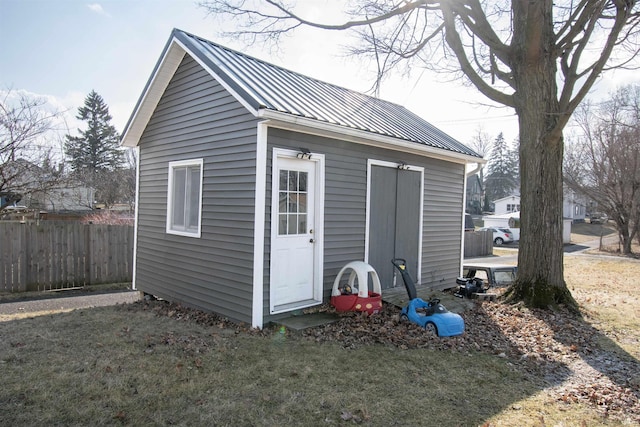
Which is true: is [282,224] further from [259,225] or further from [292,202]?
[259,225]

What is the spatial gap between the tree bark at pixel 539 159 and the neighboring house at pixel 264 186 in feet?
5.82

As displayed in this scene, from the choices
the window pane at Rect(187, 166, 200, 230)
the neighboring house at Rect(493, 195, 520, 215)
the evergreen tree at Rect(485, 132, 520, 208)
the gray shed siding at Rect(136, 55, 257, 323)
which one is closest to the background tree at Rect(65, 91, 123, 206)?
the gray shed siding at Rect(136, 55, 257, 323)

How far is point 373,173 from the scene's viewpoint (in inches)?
298

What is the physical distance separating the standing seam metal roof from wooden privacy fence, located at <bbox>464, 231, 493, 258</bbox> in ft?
38.3

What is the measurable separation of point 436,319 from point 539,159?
3851 millimetres

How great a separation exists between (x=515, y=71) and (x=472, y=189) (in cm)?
6146

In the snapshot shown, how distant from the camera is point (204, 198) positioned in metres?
6.88

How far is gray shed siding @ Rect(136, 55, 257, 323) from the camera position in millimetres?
6141

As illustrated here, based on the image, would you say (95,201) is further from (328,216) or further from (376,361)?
(376,361)

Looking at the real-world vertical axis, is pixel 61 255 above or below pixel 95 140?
below

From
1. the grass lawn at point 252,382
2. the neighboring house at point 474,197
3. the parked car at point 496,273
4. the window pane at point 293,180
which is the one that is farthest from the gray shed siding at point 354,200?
the neighboring house at point 474,197

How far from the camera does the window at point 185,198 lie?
720 cm

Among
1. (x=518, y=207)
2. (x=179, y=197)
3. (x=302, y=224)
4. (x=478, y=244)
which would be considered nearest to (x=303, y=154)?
(x=302, y=224)

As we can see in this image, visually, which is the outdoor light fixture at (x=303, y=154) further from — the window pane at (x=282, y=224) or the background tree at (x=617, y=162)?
the background tree at (x=617, y=162)
